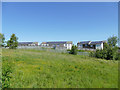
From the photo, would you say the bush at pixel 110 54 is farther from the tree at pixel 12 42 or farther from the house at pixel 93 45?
the tree at pixel 12 42

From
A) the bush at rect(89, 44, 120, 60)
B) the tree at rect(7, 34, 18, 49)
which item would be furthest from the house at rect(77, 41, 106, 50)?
the tree at rect(7, 34, 18, 49)

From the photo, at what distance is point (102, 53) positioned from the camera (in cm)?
1138

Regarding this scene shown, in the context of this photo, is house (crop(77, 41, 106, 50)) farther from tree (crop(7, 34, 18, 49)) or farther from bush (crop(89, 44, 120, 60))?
tree (crop(7, 34, 18, 49))

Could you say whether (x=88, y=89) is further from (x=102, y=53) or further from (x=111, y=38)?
(x=111, y=38)

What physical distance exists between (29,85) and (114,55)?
11930mm

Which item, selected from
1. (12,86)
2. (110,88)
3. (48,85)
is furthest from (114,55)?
(12,86)

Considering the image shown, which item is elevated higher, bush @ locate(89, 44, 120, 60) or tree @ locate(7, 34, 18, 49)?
tree @ locate(7, 34, 18, 49)

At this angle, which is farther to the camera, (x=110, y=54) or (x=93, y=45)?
(x=93, y=45)

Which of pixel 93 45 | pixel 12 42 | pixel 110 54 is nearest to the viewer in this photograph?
pixel 110 54

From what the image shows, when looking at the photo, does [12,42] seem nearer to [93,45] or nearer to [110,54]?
[110,54]

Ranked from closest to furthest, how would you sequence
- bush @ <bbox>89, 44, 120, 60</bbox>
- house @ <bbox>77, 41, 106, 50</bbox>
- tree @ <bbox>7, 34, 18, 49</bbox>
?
bush @ <bbox>89, 44, 120, 60</bbox>
tree @ <bbox>7, 34, 18, 49</bbox>
house @ <bbox>77, 41, 106, 50</bbox>

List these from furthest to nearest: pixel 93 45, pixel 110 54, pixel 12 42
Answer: pixel 93 45
pixel 12 42
pixel 110 54

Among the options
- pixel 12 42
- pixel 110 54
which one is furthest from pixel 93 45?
pixel 12 42

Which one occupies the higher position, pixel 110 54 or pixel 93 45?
pixel 93 45
